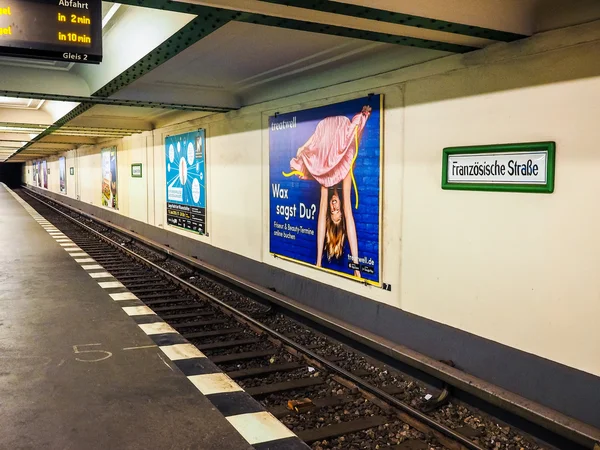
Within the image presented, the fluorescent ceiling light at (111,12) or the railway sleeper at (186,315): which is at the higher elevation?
the fluorescent ceiling light at (111,12)

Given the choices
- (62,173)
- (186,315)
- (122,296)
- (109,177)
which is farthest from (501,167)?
(62,173)

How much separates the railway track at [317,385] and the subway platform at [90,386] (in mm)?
982

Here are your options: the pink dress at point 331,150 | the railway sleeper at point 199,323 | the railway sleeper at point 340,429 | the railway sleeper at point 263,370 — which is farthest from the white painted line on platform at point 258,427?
the railway sleeper at point 199,323

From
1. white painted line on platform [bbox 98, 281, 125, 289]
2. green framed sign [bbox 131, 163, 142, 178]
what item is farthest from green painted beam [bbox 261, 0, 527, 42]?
green framed sign [bbox 131, 163, 142, 178]

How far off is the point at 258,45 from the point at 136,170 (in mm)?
11557

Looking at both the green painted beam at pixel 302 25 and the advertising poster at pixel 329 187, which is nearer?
the green painted beam at pixel 302 25

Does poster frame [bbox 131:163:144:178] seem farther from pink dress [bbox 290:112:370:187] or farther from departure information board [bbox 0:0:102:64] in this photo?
departure information board [bbox 0:0:102:64]

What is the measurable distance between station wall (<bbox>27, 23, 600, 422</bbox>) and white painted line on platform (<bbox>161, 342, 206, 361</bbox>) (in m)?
2.20

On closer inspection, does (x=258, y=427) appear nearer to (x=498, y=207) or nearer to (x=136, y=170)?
(x=498, y=207)

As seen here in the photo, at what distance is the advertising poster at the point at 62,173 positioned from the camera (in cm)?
3275

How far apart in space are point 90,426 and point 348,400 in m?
2.40

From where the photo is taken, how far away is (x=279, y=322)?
8078mm

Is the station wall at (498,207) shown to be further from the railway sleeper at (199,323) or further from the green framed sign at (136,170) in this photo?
the green framed sign at (136,170)

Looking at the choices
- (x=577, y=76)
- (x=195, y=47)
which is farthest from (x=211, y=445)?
(x=195, y=47)
